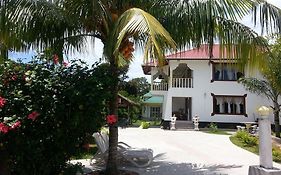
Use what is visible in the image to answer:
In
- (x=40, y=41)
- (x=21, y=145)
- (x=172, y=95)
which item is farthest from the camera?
(x=172, y=95)

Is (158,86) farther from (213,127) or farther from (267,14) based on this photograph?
(267,14)

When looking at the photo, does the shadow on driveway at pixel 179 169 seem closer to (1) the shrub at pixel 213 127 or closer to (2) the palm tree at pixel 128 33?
(2) the palm tree at pixel 128 33

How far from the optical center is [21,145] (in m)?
6.80

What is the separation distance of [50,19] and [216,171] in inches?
250

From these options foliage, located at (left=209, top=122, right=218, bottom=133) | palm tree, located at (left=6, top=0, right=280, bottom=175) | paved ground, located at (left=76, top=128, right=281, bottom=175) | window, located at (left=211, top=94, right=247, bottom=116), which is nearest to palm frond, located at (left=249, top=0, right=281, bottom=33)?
palm tree, located at (left=6, top=0, right=280, bottom=175)

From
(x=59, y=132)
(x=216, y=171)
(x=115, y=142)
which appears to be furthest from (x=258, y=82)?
(x=59, y=132)

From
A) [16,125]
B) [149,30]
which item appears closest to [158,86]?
[149,30]

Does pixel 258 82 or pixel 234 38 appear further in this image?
pixel 258 82

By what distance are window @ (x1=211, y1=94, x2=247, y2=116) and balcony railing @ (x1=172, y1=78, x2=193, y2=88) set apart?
271cm

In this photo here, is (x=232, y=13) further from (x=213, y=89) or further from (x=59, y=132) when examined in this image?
(x=213, y=89)

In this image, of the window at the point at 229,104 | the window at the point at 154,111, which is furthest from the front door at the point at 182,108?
the window at the point at 154,111

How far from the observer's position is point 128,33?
8172 mm

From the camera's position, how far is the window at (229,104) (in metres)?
33.0

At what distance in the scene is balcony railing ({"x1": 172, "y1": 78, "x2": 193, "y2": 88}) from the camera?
32875mm
